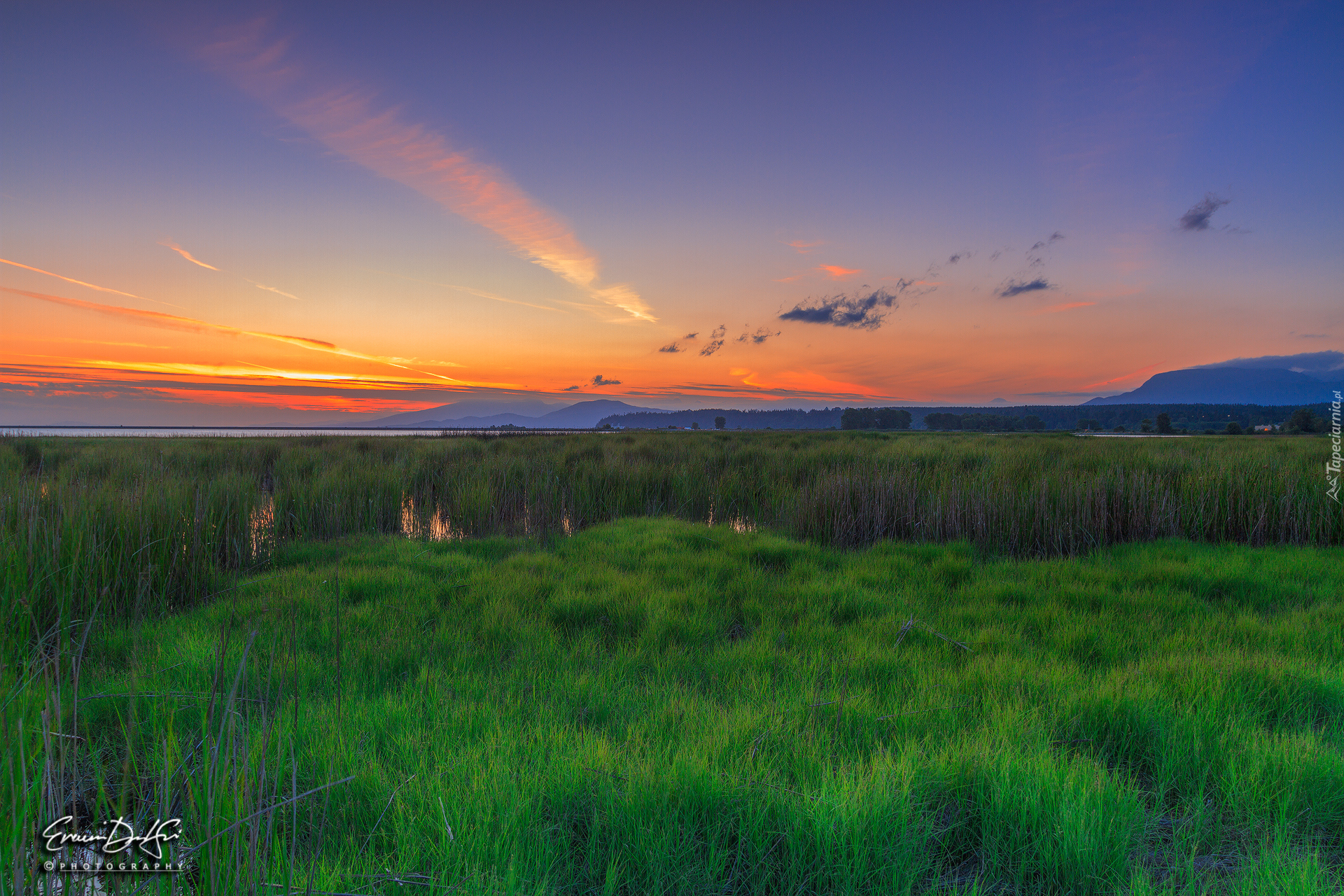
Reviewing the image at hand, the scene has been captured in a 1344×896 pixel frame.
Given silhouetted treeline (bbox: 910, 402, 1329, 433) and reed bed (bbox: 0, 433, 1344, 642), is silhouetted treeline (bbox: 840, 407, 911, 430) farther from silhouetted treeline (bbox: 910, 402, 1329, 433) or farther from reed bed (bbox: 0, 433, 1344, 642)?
reed bed (bbox: 0, 433, 1344, 642)

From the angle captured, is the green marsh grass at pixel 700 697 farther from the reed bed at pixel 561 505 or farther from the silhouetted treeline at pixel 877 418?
the silhouetted treeline at pixel 877 418

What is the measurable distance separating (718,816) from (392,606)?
4158 millimetres

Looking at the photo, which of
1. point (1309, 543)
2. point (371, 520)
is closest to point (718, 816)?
point (371, 520)

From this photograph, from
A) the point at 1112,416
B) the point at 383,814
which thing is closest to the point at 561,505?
the point at 383,814

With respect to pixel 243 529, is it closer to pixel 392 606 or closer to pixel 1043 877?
pixel 392 606

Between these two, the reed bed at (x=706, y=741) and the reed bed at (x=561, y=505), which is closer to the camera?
the reed bed at (x=706, y=741)

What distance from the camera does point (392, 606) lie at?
208 inches
